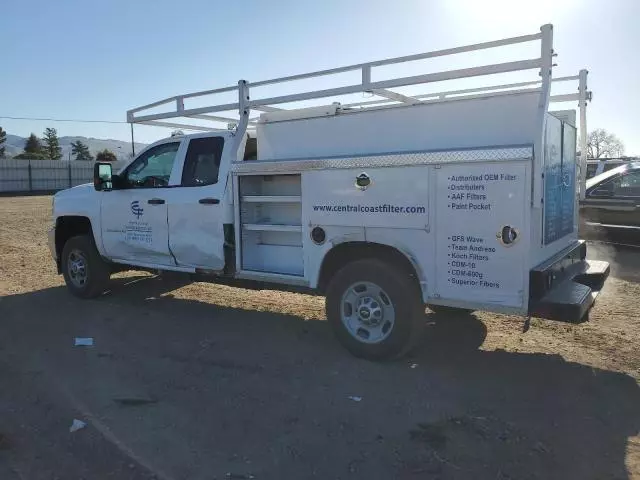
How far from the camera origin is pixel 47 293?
27.5 ft

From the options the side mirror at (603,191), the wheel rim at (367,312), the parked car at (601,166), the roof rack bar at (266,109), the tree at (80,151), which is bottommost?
the wheel rim at (367,312)

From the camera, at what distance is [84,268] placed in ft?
25.8

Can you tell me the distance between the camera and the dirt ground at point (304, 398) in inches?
139

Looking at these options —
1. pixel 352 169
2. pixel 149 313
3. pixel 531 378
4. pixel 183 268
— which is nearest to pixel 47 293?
pixel 149 313

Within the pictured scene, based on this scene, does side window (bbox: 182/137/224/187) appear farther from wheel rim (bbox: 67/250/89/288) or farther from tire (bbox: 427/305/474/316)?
tire (bbox: 427/305/474/316)

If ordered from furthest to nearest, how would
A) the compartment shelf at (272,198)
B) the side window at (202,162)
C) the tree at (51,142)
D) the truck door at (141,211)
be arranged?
the tree at (51,142), the truck door at (141,211), the side window at (202,162), the compartment shelf at (272,198)

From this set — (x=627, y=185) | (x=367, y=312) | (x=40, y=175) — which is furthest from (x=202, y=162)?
(x=40, y=175)

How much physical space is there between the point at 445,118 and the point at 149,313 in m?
4.36

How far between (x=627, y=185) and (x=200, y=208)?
757cm

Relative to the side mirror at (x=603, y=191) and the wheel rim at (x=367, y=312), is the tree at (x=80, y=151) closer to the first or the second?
the side mirror at (x=603, y=191)

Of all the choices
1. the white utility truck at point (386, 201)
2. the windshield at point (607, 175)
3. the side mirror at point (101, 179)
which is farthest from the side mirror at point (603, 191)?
the side mirror at point (101, 179)

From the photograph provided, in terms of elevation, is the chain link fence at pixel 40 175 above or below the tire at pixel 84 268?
above

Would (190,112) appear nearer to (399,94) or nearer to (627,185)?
(399,94)

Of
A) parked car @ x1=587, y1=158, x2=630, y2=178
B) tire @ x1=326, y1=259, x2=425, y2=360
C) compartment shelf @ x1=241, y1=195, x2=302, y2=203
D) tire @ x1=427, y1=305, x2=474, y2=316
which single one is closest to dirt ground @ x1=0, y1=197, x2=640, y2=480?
tire @ x1=427, y1=305, x2=474, y2=316
